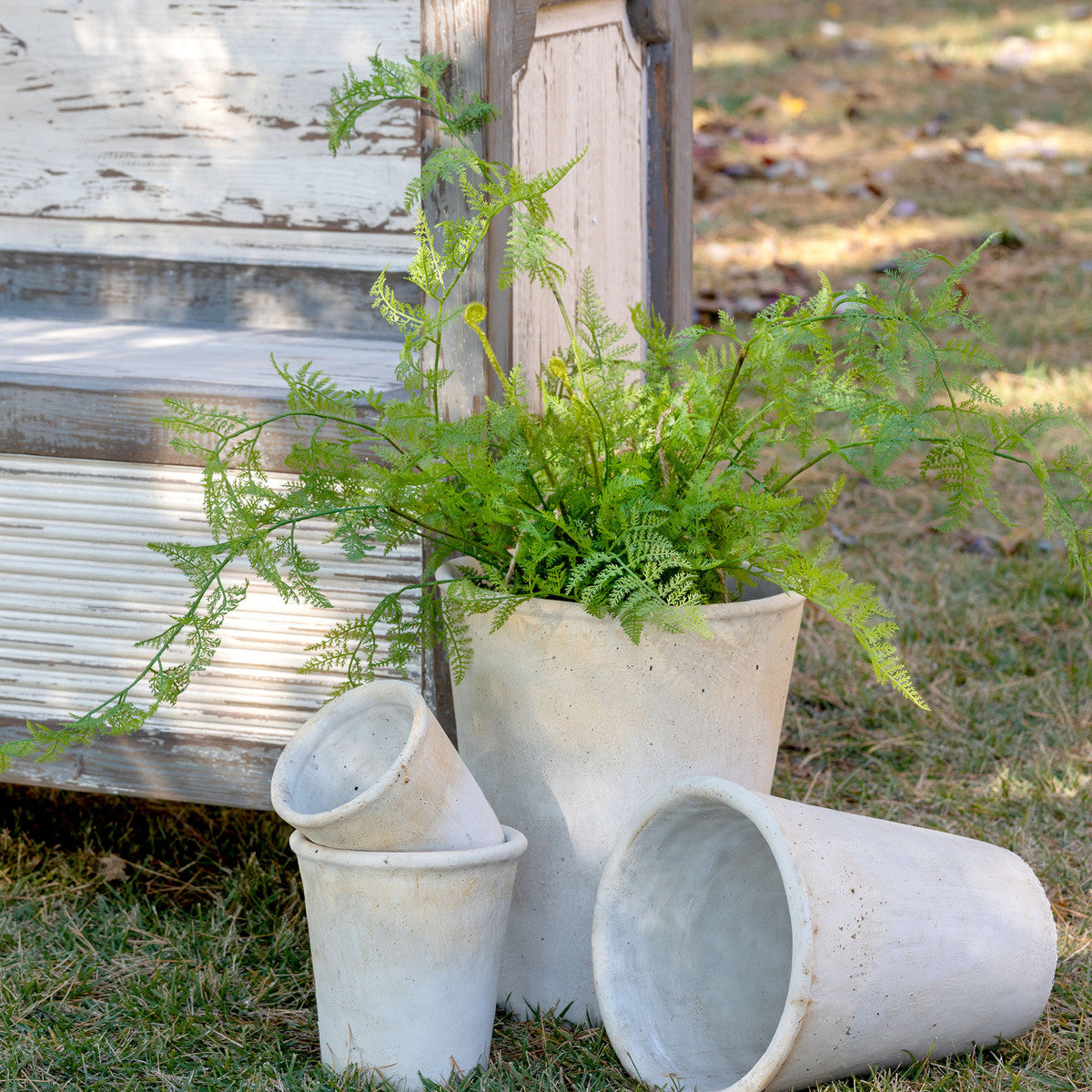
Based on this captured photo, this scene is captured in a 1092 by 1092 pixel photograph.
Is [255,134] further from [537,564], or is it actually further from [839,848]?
[839,848]

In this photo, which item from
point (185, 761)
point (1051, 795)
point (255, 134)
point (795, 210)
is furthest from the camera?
point (795, 210)

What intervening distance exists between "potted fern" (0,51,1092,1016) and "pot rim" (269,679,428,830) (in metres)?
0.05

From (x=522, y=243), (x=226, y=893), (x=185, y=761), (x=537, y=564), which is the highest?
(x=522, y=243)

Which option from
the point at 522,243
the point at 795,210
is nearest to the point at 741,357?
the point at 522,243

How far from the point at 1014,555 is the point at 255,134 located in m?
1.81

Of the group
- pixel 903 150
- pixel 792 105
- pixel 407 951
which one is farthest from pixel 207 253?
pixel 792 105

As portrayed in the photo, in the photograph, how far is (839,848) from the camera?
131 cm

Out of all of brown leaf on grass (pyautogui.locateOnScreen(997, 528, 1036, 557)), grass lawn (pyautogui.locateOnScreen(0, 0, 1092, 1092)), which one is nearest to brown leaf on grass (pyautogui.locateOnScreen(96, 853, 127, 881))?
grass lawn (pyautogui.locateOnScreen(0, 0, 1092, 1092))

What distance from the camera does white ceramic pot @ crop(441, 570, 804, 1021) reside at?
1394 millimetres

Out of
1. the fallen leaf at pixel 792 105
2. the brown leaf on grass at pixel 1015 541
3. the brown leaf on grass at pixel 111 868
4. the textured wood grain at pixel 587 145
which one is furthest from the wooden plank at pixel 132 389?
the fallen leaf at pixel 792 105

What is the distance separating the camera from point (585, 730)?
1.42 meters

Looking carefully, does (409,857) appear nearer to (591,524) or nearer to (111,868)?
(591,524)

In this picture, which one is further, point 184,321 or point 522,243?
point 184,321

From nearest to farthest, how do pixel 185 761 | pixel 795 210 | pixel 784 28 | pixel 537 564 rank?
pixel 537 564
pixel 185 761
pixel 795 210
pixel 784 28
